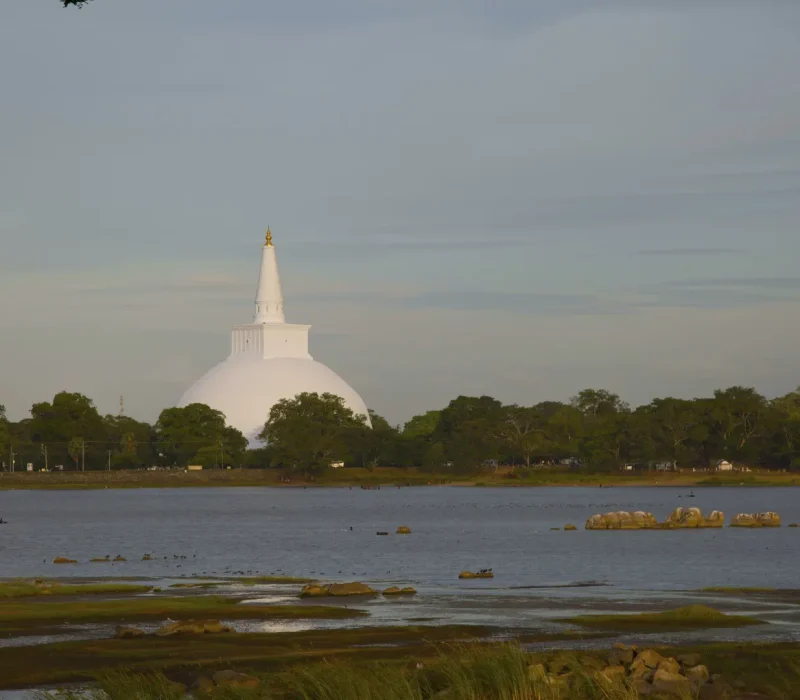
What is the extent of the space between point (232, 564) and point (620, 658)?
1128 inches

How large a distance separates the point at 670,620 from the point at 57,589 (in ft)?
44.4

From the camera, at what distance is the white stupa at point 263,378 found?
169 meters

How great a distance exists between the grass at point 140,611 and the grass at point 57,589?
191 centimetres

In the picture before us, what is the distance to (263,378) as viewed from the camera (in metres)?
171

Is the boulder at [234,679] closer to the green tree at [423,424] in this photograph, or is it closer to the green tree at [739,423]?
the green tree at [739,423]

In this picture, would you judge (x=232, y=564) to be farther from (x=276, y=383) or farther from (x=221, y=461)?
(x=276, y=383)

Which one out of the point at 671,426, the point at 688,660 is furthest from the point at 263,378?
the point at 688,660

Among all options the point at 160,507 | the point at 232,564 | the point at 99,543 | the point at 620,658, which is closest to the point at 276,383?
the point at 160,507

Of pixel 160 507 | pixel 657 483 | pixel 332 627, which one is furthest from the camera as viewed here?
pixel 657 483

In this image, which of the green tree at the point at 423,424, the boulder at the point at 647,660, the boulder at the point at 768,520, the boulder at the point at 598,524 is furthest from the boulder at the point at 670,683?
the green tree at the point at 423,424

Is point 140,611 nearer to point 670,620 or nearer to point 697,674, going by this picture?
point 670,620

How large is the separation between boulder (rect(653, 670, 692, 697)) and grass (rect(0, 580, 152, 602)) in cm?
1713

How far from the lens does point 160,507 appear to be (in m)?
98.4

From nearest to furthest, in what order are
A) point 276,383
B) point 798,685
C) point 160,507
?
point 798,685 → point 160,507 → point 276,383
